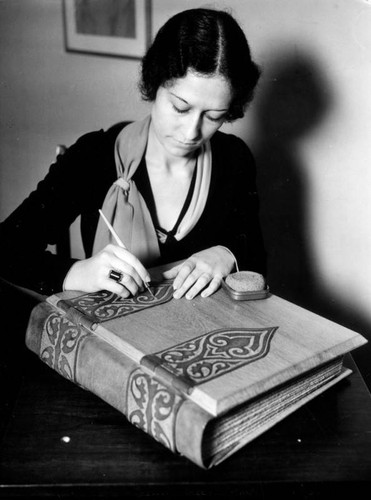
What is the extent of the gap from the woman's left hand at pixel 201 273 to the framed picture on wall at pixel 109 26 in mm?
1096

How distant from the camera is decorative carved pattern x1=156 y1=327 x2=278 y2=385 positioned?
2.64ft

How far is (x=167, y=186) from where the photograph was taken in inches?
62.7

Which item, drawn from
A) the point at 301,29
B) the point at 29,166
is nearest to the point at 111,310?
the point at 301,29

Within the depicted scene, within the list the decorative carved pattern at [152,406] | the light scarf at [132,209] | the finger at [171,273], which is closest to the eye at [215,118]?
the light scarf at [132,209]

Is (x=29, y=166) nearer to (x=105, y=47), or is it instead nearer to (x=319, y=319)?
(x=105, y=47)

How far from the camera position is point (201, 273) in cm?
116

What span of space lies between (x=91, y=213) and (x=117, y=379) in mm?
854

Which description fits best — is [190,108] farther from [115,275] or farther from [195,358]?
[195,358]

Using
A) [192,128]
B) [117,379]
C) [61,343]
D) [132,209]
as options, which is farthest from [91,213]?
[117,379]

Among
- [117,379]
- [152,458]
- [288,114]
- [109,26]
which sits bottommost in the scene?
[152,458]

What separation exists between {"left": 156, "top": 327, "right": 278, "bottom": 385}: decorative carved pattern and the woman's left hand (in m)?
0.18

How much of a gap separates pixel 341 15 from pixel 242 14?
34 centimetres

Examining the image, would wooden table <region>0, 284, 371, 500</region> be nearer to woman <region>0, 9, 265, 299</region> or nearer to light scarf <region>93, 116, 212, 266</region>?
woman <region>0, 9, 265, 299</region>

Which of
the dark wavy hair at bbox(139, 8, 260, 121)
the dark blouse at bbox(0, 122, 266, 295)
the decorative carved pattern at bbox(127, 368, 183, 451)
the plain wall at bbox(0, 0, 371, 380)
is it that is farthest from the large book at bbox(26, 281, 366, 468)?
the plain wall at bbox(0, 0, 371, 380)
